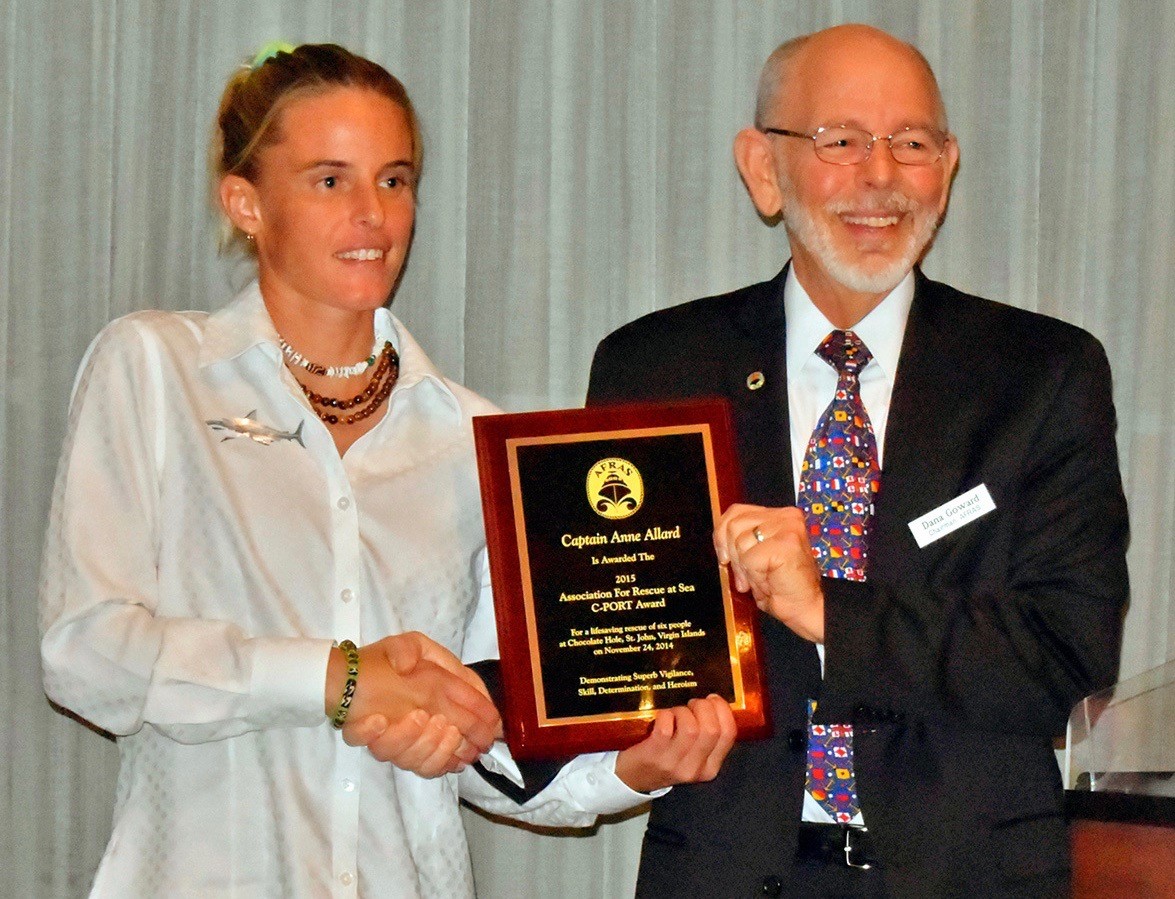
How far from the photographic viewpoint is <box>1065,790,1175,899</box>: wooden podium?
5.44 feet

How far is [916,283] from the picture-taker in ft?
9.34

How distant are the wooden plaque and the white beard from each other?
46 centimetres

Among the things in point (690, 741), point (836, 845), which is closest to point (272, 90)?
point (690, 741)

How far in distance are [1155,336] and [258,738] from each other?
7.89ft

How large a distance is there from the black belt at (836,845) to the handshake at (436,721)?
21 cm

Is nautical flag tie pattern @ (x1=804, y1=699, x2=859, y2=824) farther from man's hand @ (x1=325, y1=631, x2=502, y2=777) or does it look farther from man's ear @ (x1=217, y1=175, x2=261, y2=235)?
man's ear @ (x1=217, y1=175, x2=261, y2=235)

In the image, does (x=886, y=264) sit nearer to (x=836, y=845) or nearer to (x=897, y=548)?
(x=897, y=548)

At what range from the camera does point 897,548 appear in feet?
8.32

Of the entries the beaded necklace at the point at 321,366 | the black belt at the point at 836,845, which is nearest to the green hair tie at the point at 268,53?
the beaded necklace at the point at 321,366

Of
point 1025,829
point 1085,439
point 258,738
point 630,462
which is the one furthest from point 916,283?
point 258,738

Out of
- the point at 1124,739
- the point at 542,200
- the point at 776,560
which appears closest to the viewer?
the point at 1124,739

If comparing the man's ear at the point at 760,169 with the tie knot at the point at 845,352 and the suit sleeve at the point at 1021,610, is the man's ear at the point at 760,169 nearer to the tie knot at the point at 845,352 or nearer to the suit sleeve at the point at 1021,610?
the tie knot at the point at 845,352

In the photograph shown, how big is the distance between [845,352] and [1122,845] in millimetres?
1200

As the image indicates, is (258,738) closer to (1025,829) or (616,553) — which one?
(616,553)
